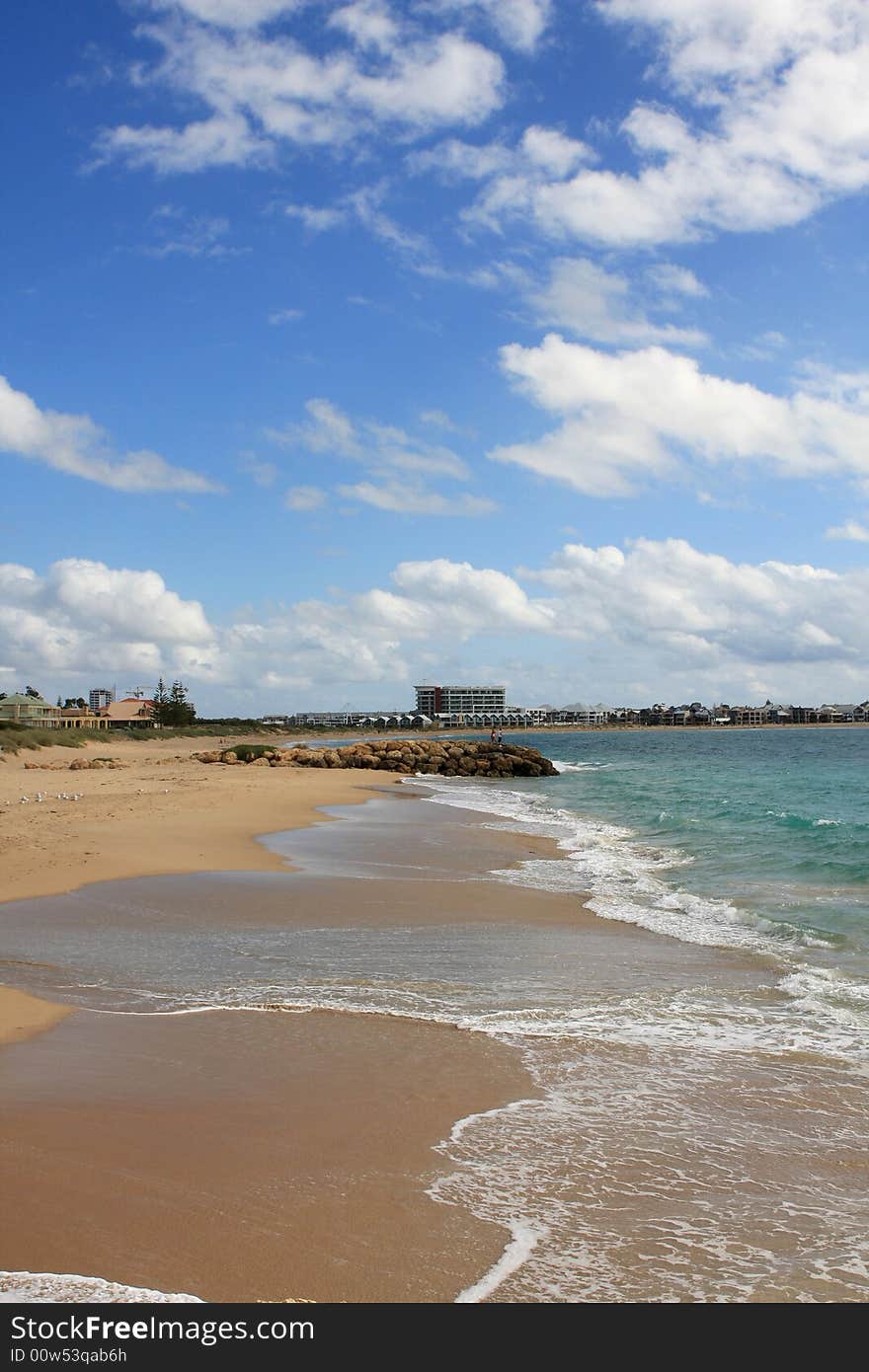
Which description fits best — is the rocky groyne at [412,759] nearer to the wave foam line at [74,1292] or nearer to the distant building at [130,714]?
the wave foam line at [74,1292]

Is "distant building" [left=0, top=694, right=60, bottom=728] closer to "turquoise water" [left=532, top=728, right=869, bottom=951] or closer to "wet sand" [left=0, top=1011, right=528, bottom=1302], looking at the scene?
"turquoise water" [left=532, top=728, right=869, bottom=951]

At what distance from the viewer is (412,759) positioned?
56.7 metres

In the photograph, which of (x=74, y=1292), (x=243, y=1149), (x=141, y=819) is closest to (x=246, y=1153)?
(x=243, y=1149)

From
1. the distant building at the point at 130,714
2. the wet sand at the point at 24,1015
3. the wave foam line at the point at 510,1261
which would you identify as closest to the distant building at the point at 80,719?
the distant building at the point at 130,714

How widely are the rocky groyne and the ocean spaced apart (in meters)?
36.1

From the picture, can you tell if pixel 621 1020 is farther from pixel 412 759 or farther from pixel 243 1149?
pixel 412 759

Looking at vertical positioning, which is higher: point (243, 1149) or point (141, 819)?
point (243, 1149)

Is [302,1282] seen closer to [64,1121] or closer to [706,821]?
[64,1121]

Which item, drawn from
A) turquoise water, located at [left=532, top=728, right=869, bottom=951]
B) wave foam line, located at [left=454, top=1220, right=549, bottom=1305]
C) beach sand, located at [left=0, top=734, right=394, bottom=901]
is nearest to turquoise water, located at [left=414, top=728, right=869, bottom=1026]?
turquoise water, located at [left=532, top=728, right=869, bottom=951]

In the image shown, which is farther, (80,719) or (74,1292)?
(80,719)

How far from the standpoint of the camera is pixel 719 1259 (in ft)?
12.7

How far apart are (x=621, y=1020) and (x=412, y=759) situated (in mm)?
49495

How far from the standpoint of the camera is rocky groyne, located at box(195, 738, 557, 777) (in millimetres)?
53281
